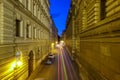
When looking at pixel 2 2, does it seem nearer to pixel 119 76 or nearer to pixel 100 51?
pixel 100 51

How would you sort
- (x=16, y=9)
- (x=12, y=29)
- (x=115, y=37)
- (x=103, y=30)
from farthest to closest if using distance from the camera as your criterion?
(x=16, y=9)
(x=12, y=29)
(x=103, y=30)
(x=115, y=37)

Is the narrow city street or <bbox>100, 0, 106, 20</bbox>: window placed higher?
<bbox>100, 0, 106, 20</bbox>: window

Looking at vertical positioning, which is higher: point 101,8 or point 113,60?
Result: point 101,8

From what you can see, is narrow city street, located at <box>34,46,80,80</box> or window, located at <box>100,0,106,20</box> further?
narrow city street, located at <box>34,46,80,80</box>

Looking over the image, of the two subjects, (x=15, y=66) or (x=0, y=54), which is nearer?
(x=0, y=54)

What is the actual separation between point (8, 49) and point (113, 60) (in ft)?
22.9

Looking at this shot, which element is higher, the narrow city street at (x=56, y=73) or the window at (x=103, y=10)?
the window at (x=103, y=10)

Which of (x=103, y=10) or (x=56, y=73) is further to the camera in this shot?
(x=56, y=73)

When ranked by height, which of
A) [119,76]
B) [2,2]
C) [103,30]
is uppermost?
[2,2]

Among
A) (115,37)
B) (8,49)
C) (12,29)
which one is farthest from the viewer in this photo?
(12,29)

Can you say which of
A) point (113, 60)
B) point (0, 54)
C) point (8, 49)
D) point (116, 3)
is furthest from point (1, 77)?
point (116, 3)

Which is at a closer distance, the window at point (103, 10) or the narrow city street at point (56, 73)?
the window at point (103, 10)

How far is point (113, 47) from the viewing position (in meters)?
5.91

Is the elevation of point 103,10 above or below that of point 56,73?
above
